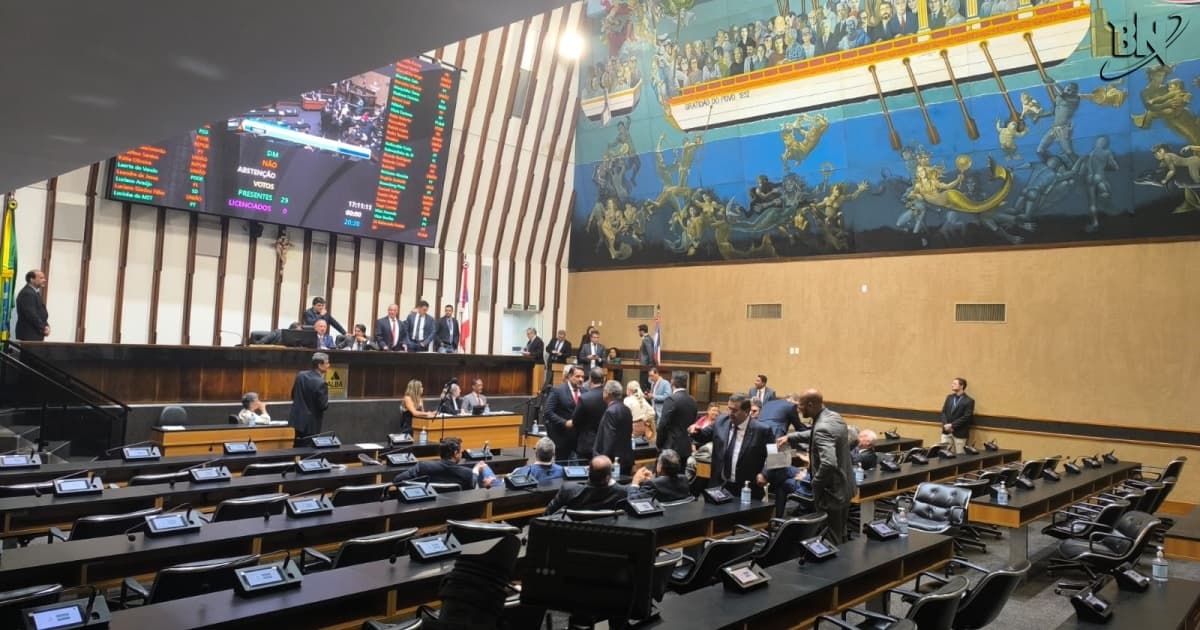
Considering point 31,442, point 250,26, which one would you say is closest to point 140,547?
point 250,26

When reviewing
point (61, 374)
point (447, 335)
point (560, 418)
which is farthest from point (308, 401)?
point (447, 335)

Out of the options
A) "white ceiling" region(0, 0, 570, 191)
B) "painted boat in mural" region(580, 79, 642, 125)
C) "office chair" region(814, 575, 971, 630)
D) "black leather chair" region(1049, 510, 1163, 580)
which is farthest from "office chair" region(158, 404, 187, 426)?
"painted boat in mural" region(580, 79, 642, 125)

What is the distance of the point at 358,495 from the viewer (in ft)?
16.4

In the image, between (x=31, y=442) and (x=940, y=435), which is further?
(x=940, y=435)

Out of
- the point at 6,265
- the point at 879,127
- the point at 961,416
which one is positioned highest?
the point at 879,127

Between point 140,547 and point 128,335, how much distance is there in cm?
892

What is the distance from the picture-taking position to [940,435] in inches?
465

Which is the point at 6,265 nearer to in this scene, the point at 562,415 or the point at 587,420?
the point at 562,415

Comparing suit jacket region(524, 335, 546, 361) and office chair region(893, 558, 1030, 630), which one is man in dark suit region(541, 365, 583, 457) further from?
suit jacket region(524, 335, 546, 361)

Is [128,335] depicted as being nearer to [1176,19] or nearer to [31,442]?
[31,442]

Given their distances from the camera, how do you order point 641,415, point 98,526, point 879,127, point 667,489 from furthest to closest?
1. point 879,127
2. point 641,415
3. point 667,489
4. point 98,526

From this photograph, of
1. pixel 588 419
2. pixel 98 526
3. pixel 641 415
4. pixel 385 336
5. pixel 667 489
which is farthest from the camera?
pixel 385 336

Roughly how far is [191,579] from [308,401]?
476cm

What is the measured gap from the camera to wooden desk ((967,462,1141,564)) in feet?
19.1
